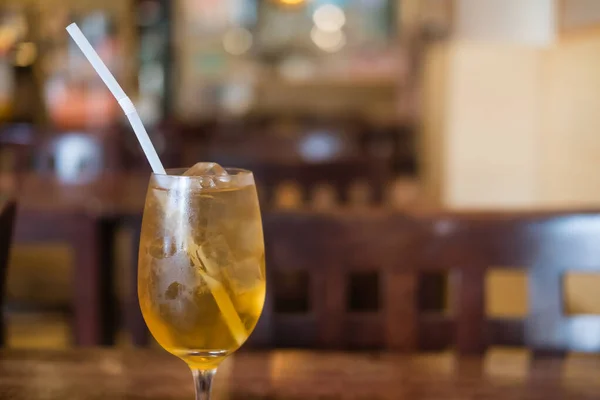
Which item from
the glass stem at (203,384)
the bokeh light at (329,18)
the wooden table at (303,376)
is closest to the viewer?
the glass stem at (203,384)

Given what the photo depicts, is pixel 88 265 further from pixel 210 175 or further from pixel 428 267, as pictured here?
pixel 210 175

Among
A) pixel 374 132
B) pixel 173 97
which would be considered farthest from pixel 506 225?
pixel 173 97

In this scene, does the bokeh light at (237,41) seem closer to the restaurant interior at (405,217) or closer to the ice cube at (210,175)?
the restaurant interior at (405,217)

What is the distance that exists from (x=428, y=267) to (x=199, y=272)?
1.57 feet

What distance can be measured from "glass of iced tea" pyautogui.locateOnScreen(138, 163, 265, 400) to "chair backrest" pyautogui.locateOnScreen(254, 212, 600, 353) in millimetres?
395

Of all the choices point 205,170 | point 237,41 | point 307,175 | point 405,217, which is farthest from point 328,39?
point 205,170

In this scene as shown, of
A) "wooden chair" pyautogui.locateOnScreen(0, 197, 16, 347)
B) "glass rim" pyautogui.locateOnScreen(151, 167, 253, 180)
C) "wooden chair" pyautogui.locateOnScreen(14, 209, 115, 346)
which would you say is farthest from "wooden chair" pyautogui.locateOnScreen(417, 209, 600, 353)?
"wooden chair" pyautogui.locateOnScreen(14, 209, 115, 346)

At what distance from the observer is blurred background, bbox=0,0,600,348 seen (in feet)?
4.81

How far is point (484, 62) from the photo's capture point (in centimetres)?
209

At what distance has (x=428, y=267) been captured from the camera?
3.20 feet

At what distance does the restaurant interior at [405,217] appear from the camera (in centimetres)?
95

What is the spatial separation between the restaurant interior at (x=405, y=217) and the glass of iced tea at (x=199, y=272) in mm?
58

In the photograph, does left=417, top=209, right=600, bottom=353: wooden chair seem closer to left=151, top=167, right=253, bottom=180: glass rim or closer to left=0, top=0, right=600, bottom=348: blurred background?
left=0, top=0, right=600, bottom=348: blurred background

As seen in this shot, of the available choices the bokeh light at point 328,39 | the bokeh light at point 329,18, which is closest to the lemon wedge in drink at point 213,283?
the bokeh light at point 328,39
